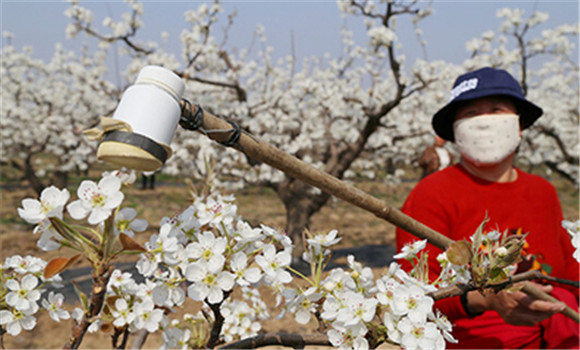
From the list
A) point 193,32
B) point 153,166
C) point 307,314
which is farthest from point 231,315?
point 193,32

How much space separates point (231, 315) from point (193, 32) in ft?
17.9

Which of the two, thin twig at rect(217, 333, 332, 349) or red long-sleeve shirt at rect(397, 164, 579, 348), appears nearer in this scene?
thin twig at rect(217, 333, 332, 349)

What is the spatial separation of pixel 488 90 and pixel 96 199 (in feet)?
6.47

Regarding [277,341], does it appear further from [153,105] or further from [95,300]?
[153,105]

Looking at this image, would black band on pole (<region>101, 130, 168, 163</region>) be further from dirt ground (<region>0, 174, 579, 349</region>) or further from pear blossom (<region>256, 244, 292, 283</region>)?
dirt ground (<region>0, 174, 579, 349</region>)

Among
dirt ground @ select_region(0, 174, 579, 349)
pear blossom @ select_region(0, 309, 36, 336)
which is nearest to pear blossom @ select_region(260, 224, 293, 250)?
pear blossom @ select_region(0, 309, 36, 336)

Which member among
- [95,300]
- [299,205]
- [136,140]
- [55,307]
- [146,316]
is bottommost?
[299,205]

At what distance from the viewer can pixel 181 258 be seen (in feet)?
2.95

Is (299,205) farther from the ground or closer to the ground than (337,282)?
closer to the ground

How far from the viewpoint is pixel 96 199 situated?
2.60 feet

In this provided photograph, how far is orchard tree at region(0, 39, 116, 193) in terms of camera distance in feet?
31.6

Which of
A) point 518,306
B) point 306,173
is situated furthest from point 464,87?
point 306,173

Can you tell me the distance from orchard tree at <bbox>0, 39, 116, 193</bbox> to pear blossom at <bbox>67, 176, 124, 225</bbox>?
8.32 m

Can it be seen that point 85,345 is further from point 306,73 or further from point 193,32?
point 306,73
